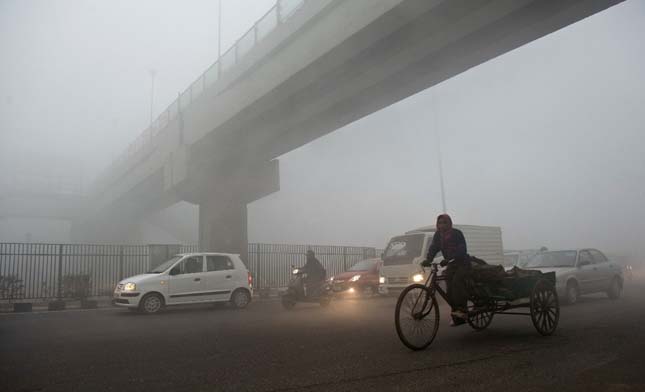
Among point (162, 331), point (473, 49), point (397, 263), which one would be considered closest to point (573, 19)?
point (473, 49)

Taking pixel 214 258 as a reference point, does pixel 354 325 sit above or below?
below

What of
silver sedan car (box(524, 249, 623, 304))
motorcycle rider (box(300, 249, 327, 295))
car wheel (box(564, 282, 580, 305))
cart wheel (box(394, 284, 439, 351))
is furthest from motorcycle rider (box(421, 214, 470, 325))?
motorcycle rider (box(300, 249, 327, 295))

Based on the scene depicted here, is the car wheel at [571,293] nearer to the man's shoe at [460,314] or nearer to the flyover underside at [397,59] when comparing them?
the man's shoe at [460,314]

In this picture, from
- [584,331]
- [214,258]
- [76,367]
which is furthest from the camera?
[214,258]

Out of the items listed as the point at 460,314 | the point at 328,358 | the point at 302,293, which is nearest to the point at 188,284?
the point at 302,293

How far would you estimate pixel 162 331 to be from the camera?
8.25 meters

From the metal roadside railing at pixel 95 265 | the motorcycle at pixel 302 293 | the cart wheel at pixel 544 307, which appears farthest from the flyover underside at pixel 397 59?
the cart wheel at pixel 544 307

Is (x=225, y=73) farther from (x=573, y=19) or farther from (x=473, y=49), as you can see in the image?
(x=573, y=19)

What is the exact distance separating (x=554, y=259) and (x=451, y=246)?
757 cm

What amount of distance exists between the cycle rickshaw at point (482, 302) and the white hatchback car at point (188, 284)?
779cm

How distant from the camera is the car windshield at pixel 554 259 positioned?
1185 cm

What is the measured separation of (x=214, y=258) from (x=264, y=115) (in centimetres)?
795

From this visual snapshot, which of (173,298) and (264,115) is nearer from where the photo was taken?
(173,298)

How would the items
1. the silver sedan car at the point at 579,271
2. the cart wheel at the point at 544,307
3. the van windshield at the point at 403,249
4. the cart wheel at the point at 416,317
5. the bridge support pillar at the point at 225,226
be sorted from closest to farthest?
the cart wheel at the point at 416,317 < the cart wheel at the point at 544,307 < the silver sedan car at the point at 579,271 < the van windshield at the point at 403,249 < the bridge support pillar at the point at 225,226
